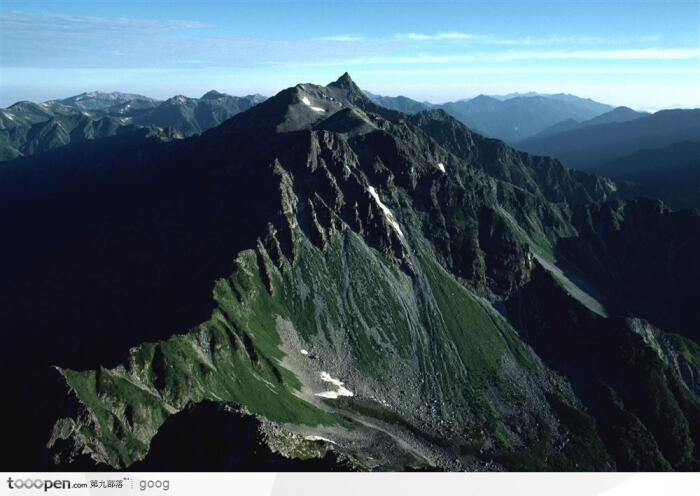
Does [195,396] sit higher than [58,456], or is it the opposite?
[58,456]

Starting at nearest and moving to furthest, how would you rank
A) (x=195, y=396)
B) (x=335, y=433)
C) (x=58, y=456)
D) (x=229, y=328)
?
(x=58, y=456)
(x=195, y=396)
(x=335, y=433)
(x=229, y=328)

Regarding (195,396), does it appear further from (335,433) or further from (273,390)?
(335,433)

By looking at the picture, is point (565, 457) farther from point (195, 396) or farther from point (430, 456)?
point (195, 396)

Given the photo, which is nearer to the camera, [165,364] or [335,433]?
[165,364]

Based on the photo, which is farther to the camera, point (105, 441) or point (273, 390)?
point (273, 390)
